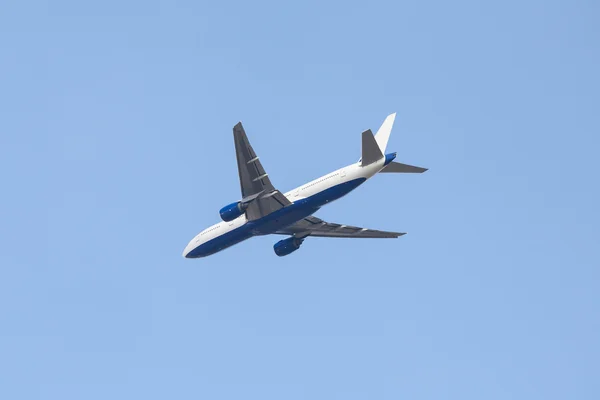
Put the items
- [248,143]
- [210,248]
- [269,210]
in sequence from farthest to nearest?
[210,248]
[269,210]
[248,143]

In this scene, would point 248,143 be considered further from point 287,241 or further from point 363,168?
point 287,241

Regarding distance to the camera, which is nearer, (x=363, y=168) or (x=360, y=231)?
(x=363, y=168)

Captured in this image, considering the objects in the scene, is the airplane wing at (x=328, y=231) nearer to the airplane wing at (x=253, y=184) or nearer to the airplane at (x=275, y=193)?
the airplane at (x=275, y=193)

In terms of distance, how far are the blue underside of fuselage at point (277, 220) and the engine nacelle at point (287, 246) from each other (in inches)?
243

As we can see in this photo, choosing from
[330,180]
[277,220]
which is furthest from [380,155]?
[277,220]

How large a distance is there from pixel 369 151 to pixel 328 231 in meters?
17.6

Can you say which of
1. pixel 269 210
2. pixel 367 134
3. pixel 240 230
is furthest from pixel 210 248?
pixel 367 134

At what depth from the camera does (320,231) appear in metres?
90.4

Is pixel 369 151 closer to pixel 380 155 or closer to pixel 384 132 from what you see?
pixel 380 155

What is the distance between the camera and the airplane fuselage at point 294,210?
75.6 metres

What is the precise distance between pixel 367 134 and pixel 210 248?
2060 centimetres

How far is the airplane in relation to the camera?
74.2m

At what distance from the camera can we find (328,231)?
297 feet

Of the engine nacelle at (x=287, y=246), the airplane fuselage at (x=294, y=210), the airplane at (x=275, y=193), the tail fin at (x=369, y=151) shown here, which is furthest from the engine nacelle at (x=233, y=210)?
the engine nacelle at (x=287, y=246)
